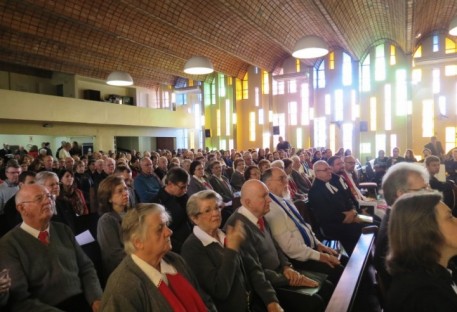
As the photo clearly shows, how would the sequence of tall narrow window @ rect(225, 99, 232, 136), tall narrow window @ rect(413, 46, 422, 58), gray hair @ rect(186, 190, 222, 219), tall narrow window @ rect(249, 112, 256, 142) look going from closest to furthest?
gray hair @ rect(186, 190, 222, 219)
tall narrow window @ rect(413, 46, 422, 58)
tall narrow window @ rect(249, 112, 256, 142)
tall narrow window @ rect(225, 99, 232, 136)

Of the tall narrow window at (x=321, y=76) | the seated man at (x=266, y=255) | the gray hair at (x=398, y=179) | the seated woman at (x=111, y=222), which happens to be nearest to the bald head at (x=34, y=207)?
the seated woman at (x=111, y=222)

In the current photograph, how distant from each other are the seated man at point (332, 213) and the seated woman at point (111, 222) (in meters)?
2.39

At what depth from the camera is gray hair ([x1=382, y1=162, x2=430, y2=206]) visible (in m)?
2.73

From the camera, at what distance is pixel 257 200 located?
8.91ft

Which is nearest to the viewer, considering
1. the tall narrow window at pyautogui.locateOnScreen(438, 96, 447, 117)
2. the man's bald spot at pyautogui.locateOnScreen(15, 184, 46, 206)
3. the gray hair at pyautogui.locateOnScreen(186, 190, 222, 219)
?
the man's bald spot at pyautogui.locateOnScreen(15, 184, 46, 206)

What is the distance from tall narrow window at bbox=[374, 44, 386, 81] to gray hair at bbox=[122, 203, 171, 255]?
51.9ft

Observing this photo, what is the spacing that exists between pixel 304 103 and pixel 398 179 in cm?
1466

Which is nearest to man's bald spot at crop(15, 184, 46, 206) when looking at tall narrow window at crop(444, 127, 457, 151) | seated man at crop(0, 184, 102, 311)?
seated man at crop(0, 184, 102, 311)

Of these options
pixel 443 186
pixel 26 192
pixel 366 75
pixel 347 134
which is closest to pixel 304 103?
pixel 347 134

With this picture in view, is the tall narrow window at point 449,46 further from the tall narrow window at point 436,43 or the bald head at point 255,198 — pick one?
the bald head at point 255,198

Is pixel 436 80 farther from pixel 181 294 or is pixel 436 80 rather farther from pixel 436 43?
pixel 181 294

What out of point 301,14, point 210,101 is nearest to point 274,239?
point 301,14

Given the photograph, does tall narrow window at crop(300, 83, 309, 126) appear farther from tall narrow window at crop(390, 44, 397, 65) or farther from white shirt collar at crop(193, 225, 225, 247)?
white shirt collar at crop(193, 225, 225, 247)

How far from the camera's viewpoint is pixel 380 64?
15555mm
